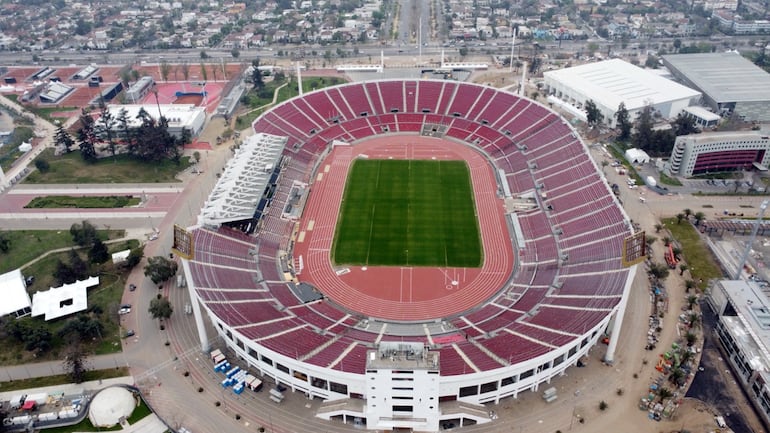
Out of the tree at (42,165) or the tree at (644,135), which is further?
the tree at (644,135)

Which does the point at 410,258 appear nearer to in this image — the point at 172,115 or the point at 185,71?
the point at 172,115

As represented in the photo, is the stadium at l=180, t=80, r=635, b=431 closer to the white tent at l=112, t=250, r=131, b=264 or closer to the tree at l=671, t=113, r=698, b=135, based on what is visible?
the white tent at l=112, t=250, r=131, b=264

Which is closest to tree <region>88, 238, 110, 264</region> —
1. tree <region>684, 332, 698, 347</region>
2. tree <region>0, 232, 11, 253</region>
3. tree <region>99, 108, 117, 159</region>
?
tree <region>0, 232, 11, 253</region>

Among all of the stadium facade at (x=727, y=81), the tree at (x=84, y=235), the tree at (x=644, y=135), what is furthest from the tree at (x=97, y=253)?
the stadium facade at (x=727, y=81)

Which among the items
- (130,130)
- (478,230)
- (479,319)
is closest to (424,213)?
(478,230)

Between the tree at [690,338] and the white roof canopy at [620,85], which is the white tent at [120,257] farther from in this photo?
the white roof canopy at [620,85]

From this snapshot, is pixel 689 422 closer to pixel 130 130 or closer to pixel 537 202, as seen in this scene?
pixel 537 202

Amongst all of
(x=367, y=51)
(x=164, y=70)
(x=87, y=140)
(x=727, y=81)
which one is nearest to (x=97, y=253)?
(x=87, y=140)
